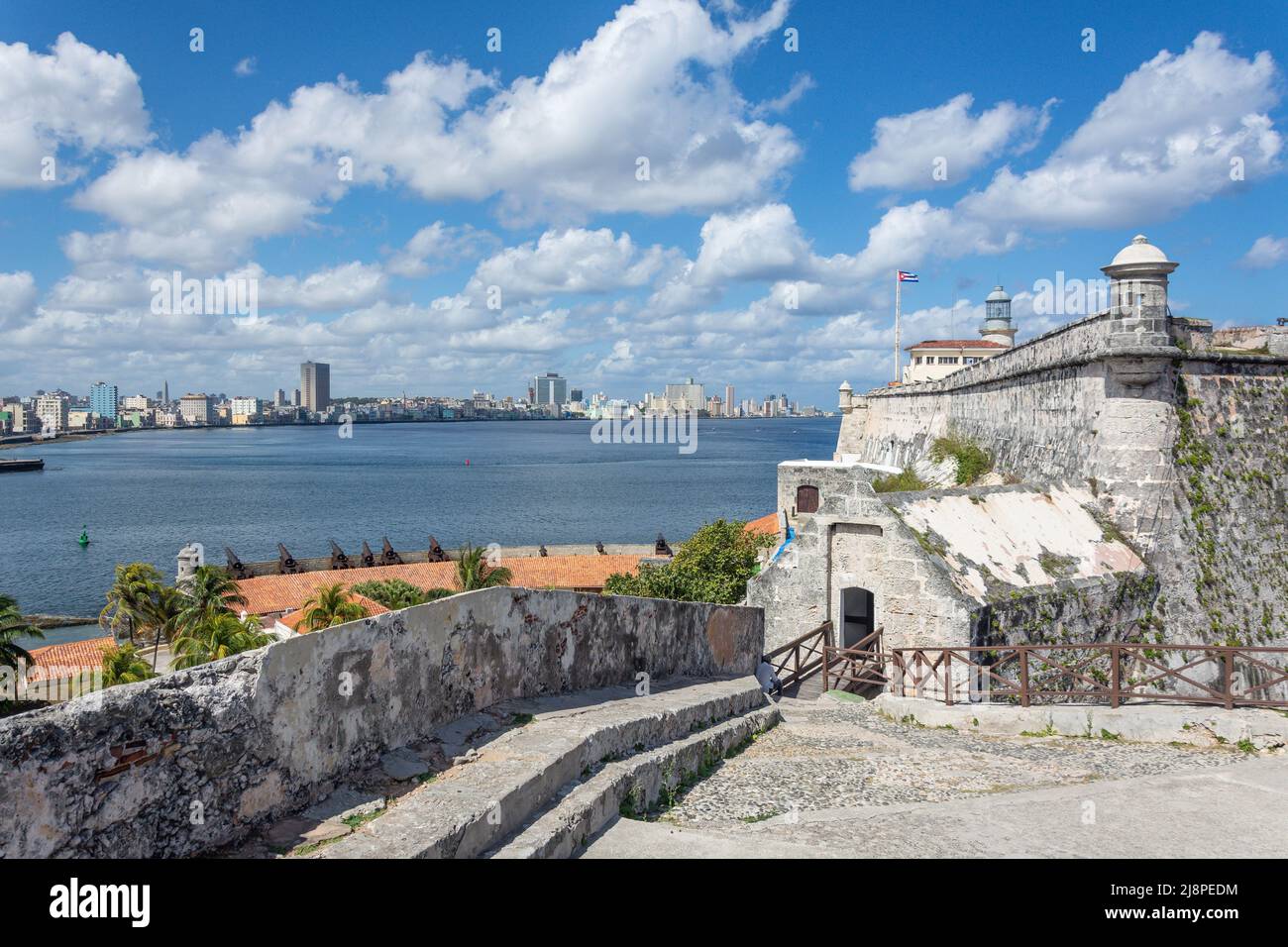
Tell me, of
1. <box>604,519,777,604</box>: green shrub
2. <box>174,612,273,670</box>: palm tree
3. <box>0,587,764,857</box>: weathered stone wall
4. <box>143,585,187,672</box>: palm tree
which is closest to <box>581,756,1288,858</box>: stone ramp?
<box>0,587,764,857</box>: weathered stone wall

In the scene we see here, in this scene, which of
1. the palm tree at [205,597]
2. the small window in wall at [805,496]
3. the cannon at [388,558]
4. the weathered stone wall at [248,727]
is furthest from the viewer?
the cannon at [388,558]

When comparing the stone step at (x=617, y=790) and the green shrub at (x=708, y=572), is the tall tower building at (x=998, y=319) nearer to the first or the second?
the green shrub at (x=708, y=572)

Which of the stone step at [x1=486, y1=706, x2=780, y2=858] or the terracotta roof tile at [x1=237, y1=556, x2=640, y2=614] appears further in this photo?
the terracotta roof tile at [x1=237, y1=556, x2=640, y2=614]

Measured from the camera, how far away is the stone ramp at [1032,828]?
536 cm

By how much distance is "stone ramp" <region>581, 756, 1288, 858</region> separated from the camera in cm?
536

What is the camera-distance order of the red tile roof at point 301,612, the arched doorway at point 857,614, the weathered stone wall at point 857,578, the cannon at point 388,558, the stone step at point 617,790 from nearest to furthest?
the stone step at point 617,790 → the weathered stone wall at point 857,578 → the arched doorway at point 857,614 → the red tile roof at point 301,612 → the cannon at point 388,558

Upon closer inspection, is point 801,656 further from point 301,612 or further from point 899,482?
point 301,612

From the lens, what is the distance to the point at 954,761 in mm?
8438

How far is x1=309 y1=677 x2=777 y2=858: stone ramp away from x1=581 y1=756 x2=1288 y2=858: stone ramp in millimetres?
345

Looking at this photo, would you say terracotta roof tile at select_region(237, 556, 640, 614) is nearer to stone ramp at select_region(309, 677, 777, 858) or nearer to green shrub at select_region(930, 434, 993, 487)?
green shrub at select_region(930, 434, 993, 487)

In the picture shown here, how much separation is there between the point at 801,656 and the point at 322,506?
85265 mm

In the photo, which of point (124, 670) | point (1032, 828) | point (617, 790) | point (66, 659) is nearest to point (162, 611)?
point (66, 659)

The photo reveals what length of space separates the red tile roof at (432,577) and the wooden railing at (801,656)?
27.2m

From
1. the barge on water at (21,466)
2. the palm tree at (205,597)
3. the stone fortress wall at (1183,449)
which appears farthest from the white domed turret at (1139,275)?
the barge on water at (21,466)
